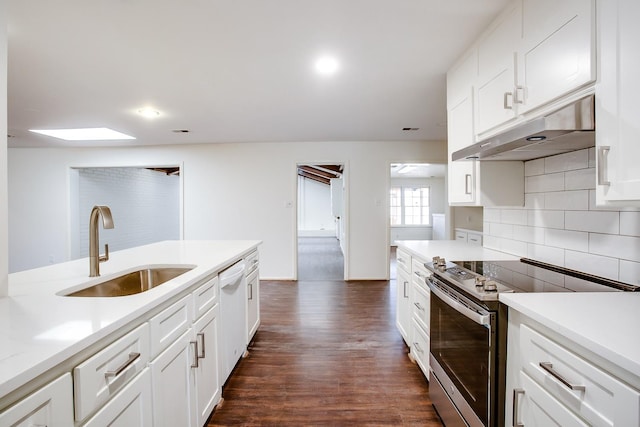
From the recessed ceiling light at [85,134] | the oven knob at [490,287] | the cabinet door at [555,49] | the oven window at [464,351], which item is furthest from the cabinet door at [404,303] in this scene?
the recessed ceiling light at [85,134]

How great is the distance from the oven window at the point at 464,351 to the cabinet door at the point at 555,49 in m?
1.05

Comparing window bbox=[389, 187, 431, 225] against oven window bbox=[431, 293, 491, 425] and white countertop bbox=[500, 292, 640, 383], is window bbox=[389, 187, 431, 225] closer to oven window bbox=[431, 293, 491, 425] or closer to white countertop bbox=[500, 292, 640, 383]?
oven window bbox=[431, 293, 491, 425]

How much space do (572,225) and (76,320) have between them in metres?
2.24

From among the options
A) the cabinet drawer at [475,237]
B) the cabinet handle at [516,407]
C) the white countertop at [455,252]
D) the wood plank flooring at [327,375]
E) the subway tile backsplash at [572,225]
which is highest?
the subway tile backsplash at [572,225]

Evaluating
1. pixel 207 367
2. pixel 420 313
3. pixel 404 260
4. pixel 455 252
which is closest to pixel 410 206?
pixel 404 260

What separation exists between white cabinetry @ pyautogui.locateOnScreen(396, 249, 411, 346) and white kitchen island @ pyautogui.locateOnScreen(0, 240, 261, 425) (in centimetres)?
149

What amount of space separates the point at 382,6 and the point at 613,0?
3.16 feet

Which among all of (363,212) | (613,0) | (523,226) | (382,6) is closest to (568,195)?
(523,226)

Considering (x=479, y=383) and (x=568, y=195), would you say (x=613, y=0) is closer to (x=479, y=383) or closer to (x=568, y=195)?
(x=568, y=195)

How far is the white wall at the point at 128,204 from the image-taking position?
5426 mm

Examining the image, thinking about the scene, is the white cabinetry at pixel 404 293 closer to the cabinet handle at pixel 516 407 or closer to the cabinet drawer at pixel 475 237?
the cabinet handle at pixel 516 407

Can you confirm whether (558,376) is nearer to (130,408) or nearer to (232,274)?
(130,408)

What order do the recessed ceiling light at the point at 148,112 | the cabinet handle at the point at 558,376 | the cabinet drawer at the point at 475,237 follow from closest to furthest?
the cabinet handle at the point at 558,376 → the recessed ceiling light at the point at 148,112 → the cabinet drawer at the point at 475,237

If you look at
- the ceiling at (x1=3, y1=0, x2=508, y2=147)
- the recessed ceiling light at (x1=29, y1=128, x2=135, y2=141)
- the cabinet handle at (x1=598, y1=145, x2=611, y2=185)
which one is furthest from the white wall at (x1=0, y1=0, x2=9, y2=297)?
the recessed ceiling light at (x1=29, y1=128, x2=135, y2=141)
